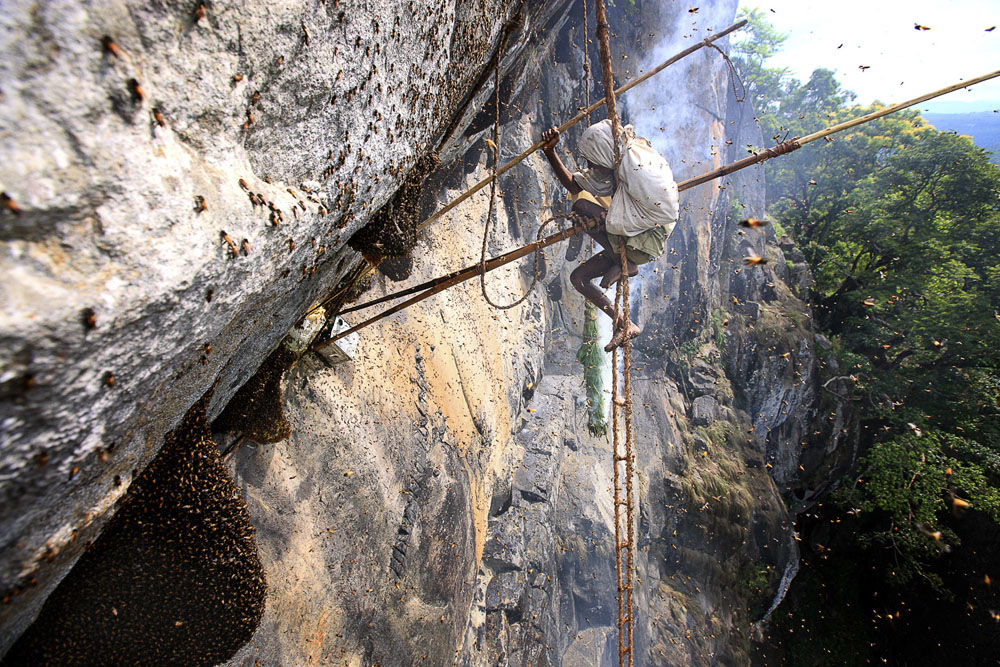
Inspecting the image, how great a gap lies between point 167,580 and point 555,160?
166 inches

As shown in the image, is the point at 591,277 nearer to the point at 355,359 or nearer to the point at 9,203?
the point at 355,359

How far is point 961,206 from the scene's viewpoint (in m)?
13.5

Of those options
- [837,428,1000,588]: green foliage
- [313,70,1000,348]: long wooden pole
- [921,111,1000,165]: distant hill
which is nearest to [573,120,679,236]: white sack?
A: [313,70,1000,348]: long wooden pole

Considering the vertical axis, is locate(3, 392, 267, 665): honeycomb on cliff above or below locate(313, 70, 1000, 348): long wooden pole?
below

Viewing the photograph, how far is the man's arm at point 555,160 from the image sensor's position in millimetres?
3557

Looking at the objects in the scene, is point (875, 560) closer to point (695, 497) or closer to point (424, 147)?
point (695, 497)

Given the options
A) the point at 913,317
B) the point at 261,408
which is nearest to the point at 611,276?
the point at 261,408

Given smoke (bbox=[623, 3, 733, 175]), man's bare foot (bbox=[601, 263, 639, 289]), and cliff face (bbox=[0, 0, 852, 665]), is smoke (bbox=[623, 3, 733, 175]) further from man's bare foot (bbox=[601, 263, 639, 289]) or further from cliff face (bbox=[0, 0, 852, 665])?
man's bare foot (bbox=[601, 263, 639, 289])

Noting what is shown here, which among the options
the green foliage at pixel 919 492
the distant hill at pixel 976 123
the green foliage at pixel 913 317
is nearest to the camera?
the green foliage at pixel 919 492

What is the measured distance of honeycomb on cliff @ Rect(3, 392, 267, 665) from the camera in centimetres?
204

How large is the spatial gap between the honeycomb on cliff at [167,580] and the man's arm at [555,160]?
311cm

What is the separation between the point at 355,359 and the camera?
523 centimetres

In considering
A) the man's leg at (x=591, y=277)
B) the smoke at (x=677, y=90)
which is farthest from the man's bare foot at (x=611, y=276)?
the smoke at (x=677, y=90)

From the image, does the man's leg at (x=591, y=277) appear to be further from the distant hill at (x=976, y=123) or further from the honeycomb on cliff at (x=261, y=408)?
the distant hill at (x=976, y=123)
